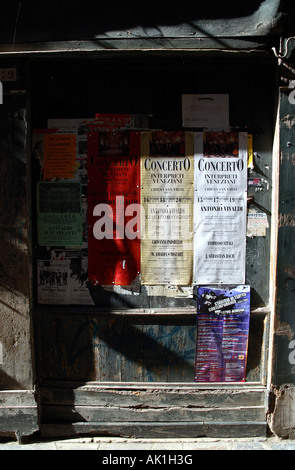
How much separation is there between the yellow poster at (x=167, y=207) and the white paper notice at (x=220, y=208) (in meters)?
0.08

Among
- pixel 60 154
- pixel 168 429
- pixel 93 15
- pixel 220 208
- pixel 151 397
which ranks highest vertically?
pixel 93 15

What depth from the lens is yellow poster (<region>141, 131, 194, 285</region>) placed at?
321cm

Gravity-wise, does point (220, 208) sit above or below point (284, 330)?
above

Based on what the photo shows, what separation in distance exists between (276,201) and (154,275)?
1.22 meters

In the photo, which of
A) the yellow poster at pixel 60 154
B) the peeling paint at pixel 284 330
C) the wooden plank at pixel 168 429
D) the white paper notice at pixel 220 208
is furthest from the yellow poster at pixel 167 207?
the wooden plank at pixel 168 429

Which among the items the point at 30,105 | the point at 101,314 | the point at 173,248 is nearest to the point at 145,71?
the point at 30,105

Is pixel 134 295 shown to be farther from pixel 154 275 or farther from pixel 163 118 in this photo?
pixel 163 118

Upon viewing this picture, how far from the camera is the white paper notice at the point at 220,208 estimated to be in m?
3.19

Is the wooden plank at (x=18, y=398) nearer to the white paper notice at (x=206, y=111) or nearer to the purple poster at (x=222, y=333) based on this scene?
the purple poster at (x=222, y=333)

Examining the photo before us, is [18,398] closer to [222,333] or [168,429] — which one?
[168,429]

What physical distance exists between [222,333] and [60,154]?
2.15 m

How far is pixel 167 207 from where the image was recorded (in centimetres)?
325

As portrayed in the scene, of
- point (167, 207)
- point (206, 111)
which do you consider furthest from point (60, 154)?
point (206, 111)

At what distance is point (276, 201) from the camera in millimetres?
3109
